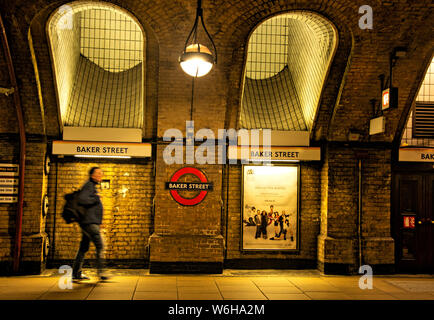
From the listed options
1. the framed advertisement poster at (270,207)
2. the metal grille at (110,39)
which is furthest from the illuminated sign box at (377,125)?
the metal grille at (110,39)

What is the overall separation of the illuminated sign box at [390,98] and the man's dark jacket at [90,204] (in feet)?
18.6

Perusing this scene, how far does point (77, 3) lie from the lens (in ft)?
25.0

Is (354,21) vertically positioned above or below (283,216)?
above

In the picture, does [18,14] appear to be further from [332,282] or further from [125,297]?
[332,282]

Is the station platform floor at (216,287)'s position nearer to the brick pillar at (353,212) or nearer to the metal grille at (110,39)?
the brick pillar at (353,212)

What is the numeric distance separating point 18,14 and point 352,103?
6642 millimetres

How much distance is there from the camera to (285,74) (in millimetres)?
9930

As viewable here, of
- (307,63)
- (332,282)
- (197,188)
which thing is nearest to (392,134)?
(307,63)

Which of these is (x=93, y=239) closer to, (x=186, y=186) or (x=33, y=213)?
(x=33, y=213)

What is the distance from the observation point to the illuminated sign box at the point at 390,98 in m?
7.75

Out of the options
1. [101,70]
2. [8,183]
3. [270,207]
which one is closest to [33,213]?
[8,183]

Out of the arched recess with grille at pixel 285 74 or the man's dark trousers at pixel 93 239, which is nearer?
the man's dark trousers at pixel 93 239

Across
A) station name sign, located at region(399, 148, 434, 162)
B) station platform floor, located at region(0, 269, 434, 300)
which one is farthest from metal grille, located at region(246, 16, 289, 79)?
station platform floor, located at region(0, 269, 434, 300)

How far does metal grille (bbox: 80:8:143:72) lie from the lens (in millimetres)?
9297
